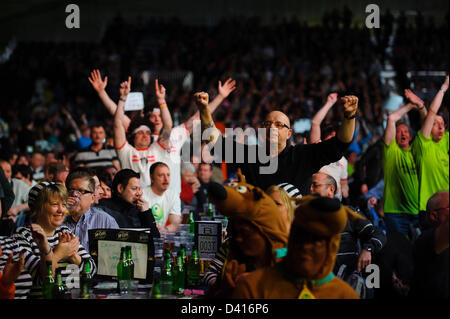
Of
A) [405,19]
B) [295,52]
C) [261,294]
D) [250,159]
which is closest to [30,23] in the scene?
[295,52]

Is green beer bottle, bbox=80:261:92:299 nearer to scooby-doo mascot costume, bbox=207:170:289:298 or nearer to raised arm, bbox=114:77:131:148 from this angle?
scooby-doo mascot costume, bbox=207:170:289:298

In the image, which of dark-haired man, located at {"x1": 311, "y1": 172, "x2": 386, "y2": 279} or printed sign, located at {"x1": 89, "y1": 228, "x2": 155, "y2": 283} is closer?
printed sign, located at {"x1": 89, "y1": 228, "x2": 155, "y2": 283}

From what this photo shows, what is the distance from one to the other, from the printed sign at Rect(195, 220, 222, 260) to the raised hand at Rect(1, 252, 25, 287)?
1205mm

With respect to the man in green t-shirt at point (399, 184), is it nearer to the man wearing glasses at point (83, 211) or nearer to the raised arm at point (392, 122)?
the raised arm at point (392, 122)

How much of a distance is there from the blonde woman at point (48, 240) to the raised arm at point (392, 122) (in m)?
3.77

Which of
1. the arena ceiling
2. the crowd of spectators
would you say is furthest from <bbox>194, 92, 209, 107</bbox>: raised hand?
the arena ceiling

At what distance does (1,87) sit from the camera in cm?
1744

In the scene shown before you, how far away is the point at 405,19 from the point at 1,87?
11408 mm

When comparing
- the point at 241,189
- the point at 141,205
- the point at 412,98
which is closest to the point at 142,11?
the point at 412,98

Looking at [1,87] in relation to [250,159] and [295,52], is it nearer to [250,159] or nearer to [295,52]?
[295,52]

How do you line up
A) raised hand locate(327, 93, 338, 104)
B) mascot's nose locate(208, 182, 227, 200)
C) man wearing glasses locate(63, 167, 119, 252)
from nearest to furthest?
mascot's nose locate(208, 182, 227, 200) < man wearing glasses locate(63, 167, 119, 252) < raised hand locate(327, 93, 338, 104)

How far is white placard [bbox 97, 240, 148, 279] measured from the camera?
12.4 feet

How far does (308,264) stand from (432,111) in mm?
4306

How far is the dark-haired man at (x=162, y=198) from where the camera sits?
5.66 metres
